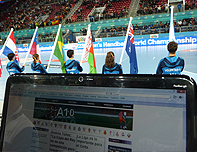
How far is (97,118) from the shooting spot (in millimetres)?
711

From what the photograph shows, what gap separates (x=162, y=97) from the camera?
0.63m

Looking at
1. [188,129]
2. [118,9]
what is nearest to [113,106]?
[188,129]

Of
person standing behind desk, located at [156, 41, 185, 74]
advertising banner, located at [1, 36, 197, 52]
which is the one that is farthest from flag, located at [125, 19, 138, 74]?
advertising banner, located at [1, 36, 197, 52]

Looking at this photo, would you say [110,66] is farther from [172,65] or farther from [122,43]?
[122,43]

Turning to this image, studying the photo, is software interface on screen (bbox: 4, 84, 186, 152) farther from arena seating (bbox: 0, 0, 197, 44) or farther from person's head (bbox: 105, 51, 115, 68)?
arena seating (bbox: 0, 0, 197, 44)

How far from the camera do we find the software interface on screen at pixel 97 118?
61cm

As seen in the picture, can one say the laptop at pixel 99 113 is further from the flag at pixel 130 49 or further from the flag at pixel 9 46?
the flag at pixel 9 46

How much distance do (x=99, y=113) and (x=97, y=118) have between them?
0.02 m

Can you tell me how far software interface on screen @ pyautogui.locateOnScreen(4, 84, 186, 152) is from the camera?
0.61 m

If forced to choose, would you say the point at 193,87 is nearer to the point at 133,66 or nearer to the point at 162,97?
the point at 162,97

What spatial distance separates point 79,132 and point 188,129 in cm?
38

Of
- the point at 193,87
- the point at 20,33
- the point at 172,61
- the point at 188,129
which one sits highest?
the point at 20,33

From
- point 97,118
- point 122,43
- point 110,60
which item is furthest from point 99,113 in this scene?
point 122,43

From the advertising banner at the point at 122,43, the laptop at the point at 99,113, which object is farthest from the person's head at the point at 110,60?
the advertising banner at the point at 122,43
